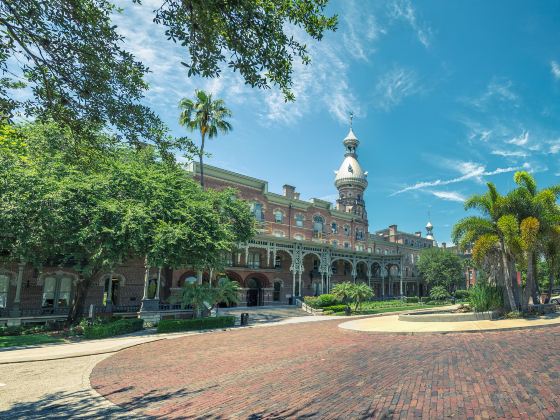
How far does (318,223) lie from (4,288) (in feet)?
123

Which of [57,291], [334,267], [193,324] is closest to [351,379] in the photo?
[193,324]

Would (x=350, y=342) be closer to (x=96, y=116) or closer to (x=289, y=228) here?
(x=96, y=116)

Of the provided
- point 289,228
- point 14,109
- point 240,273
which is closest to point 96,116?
point 14,109

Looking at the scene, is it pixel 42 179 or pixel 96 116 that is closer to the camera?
pixel 96 116

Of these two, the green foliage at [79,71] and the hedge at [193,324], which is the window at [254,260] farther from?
the green foliage at [79,71]

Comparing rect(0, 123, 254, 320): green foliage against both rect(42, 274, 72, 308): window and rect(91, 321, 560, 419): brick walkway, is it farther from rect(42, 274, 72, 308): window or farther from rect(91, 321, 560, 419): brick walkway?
rect(91, 321, 560, 419): brick walkway

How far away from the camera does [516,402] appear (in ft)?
20.1

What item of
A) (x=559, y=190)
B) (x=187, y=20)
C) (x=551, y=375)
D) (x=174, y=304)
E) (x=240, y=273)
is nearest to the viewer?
(x=187, y=20)

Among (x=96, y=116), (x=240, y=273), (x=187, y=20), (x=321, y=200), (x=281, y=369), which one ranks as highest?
(x=321, y=200)

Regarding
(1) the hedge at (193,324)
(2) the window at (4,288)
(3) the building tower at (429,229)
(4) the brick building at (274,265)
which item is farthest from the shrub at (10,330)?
(3) the building tower at (429,229)

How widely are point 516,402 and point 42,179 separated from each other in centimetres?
2093

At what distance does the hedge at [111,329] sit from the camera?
59.9ft

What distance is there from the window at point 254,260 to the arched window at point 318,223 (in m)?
11.9

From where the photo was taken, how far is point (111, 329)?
18875 mm
